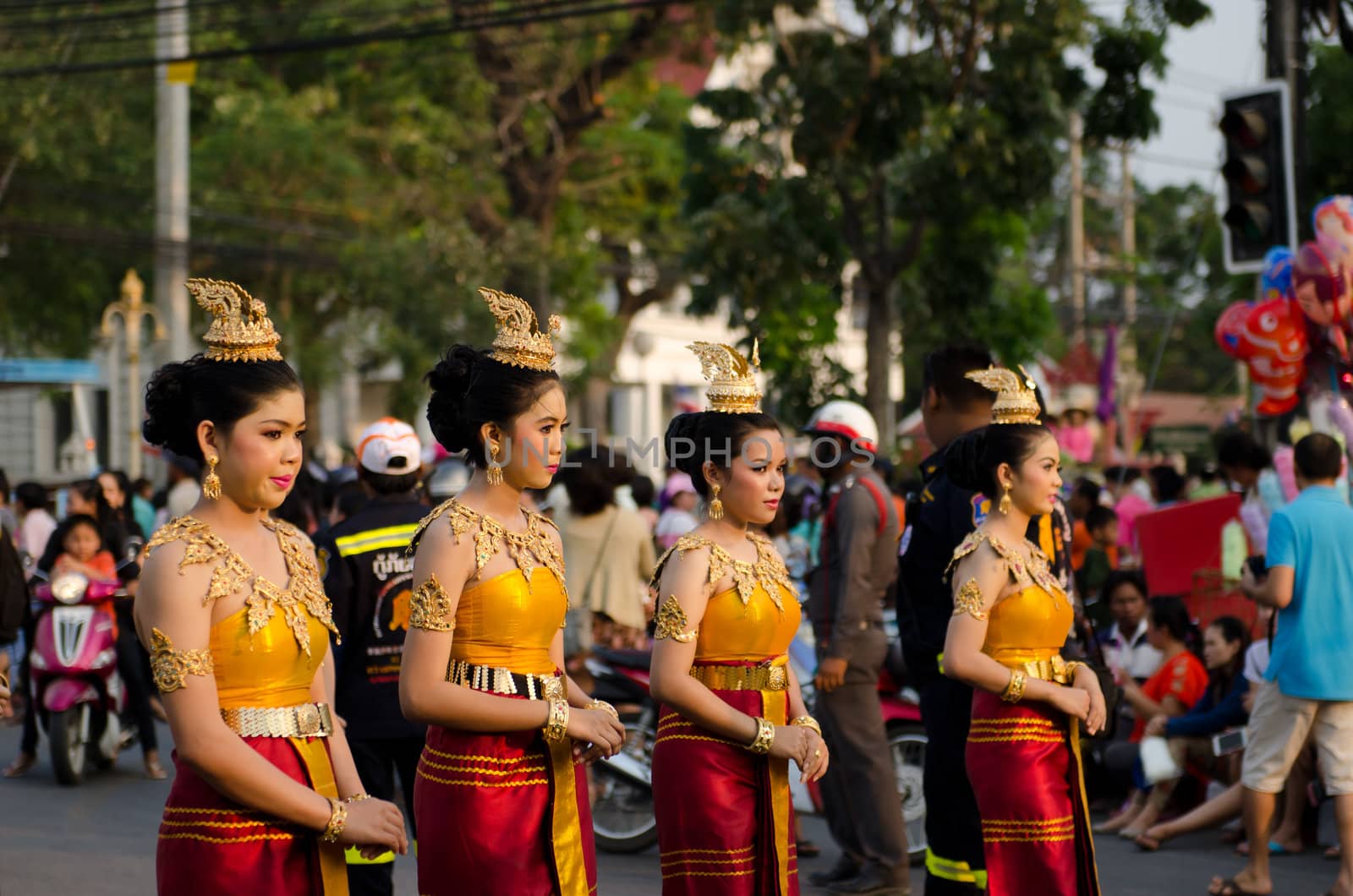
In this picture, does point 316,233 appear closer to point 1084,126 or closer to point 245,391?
point 1084,126

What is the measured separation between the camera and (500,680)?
4066mm

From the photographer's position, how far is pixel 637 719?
8.34 meters

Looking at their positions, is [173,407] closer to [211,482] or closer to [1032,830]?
[211,482]

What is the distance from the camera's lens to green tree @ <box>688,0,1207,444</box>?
44.5ft

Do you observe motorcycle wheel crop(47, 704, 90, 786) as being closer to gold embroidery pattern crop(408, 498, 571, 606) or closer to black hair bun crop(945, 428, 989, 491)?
black hair bun crop(945, 428, 989, 491)

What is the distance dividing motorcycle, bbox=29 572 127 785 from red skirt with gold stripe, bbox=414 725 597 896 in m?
6.54

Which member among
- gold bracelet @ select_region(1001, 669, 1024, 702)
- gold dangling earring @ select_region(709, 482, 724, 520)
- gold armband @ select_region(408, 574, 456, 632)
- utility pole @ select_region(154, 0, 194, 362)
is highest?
utility pole @ select_region(154, 0, 194, 362)

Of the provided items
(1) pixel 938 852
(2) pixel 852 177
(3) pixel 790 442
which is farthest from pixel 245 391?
(3) pixel 790 442

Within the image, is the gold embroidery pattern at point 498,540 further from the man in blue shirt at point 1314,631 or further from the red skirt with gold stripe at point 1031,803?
the man in blue shirt at point 1314,631

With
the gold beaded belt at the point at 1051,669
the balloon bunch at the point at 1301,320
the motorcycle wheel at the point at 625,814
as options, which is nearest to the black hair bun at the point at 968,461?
the gold beaded belt at the point at 1051,669

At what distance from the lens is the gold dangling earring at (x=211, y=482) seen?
3.58m

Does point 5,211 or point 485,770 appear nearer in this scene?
point 485,770

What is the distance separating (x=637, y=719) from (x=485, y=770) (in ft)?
14.2

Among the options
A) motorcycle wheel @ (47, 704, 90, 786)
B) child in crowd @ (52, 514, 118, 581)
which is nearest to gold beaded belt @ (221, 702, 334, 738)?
motorcycle wheel @ (47, 704, 90, 786)
